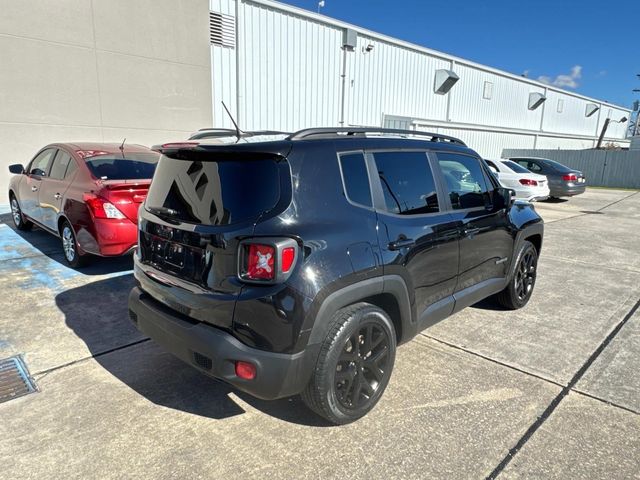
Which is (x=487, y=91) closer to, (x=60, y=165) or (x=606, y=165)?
(x=606, y=165)

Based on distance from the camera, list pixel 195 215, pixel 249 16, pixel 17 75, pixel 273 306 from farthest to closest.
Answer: pixel 249 16 < pixel 17 75 < pixel 195 215 < pixel 273 306

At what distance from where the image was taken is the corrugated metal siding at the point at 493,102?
73.2ft

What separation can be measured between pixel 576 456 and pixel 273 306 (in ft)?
6.24

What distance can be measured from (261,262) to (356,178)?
868mm

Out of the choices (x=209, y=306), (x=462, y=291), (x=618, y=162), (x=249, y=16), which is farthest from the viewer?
(x=618, y=162)

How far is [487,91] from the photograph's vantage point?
24.2 m

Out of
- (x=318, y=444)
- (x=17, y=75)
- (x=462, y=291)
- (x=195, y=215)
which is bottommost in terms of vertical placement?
(x=318, y=444)

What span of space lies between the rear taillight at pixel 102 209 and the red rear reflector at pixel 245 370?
332cm

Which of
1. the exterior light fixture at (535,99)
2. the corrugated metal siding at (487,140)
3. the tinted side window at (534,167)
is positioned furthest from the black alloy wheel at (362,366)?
the exterior light fixture at (535,99)

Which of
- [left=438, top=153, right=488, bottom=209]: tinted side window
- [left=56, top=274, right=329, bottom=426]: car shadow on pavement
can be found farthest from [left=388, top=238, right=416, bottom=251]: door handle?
[left=56, top=274, right=329, bottom=426]: car shadow on pavement

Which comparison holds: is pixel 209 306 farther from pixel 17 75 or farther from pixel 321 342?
pixel 17 75

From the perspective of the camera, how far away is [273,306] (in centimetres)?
221

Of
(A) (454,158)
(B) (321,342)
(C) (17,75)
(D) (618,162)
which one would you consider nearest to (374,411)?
(B) (321,342)

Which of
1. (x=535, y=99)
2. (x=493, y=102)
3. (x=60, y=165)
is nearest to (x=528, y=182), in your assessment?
(x=60, y=165)
